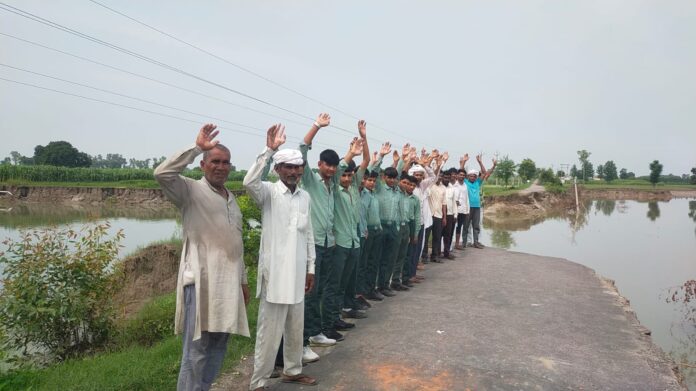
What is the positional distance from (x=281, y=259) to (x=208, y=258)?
0.69 metres

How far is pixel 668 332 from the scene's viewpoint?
757 cm

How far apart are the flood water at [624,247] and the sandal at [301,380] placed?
4.24 metres

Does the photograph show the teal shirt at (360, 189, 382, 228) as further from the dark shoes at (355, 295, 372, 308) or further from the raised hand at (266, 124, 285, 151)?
the raised hand at (266, 124, 285, 151)

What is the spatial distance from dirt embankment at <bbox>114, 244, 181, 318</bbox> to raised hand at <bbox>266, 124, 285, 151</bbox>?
827cm

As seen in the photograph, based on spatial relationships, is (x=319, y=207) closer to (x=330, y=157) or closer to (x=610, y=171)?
(x=330, y=157)

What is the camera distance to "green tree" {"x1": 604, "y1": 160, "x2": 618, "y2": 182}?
9019 centimetres

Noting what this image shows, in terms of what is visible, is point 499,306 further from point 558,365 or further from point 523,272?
point 523,272

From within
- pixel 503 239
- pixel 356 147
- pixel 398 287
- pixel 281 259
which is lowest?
pixel 503 239

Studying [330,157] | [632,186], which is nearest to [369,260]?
[330,157]

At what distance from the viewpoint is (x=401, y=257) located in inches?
284

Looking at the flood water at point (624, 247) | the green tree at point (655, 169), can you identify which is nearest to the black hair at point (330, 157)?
the flood water at point (624, 247)

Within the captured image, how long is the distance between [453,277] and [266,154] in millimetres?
5605

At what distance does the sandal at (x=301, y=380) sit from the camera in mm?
3754

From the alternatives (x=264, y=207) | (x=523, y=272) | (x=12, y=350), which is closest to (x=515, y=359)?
(x=264, y=207)
